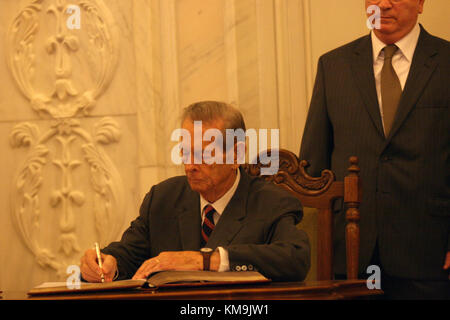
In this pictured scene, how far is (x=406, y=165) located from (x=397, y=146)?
0.31 feet

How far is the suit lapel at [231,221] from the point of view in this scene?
250 centimetres

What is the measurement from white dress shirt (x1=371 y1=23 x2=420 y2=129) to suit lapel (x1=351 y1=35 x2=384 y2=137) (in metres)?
0.03

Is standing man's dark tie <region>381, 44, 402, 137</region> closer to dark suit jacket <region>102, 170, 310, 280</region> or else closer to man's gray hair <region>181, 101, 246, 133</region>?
dark suit jacket <region>102, 170, 310, 280</region>

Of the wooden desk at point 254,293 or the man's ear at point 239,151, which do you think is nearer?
the wooden desk at point 254,293

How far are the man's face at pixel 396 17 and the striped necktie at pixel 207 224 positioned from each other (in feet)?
4.19

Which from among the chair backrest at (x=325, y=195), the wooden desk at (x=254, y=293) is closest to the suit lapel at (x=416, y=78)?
the chair backrest at (x=325, y=195)

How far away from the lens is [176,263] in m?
2.11

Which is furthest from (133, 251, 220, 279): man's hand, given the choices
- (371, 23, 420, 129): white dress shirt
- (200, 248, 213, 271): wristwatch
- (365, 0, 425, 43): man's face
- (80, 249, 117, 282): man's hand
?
(365, 0, 425, 43): man's face

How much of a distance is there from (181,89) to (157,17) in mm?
442

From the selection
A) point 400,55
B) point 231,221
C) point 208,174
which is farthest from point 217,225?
point 400,55

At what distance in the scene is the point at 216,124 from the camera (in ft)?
8.20

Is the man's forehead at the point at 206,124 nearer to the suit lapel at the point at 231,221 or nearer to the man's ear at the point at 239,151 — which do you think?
the man's ear at the point at 239,151
